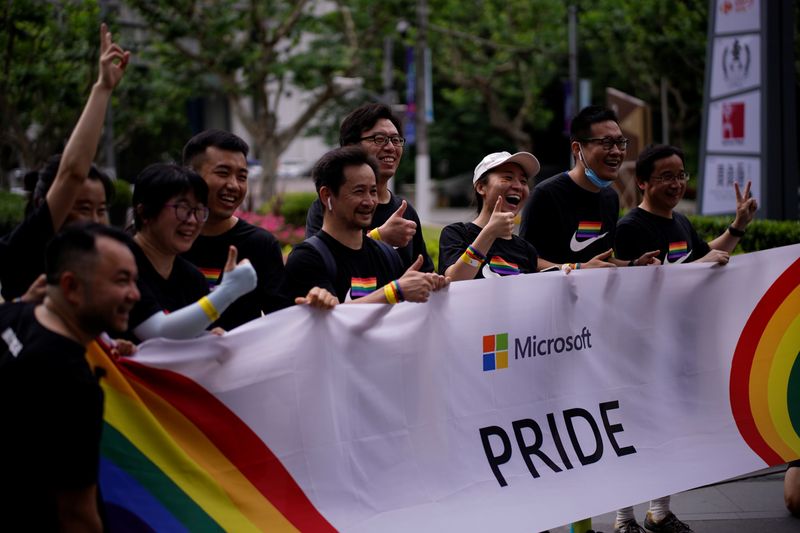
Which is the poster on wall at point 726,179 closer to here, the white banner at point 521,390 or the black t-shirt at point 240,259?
the white banner at point 521,390

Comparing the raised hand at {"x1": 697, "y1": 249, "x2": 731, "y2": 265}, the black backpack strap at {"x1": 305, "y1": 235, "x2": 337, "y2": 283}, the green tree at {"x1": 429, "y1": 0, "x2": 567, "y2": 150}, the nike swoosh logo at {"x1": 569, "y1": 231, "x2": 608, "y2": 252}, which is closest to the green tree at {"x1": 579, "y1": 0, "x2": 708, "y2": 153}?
the green tree at {"x1": 429, "y1": 0, "x2": 567, "y2": 150}

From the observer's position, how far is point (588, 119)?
216 inches

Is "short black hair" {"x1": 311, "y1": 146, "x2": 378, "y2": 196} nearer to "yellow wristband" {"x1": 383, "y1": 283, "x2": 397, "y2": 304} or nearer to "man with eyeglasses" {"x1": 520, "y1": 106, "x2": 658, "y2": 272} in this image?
"yellow wristband" {"x1": 383, "y1": 283, "x2": 397, "y2": 304}

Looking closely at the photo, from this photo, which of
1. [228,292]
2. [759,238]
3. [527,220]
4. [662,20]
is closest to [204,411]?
[228,292]

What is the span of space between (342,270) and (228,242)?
1.65 ft

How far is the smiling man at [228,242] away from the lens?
4184 mm

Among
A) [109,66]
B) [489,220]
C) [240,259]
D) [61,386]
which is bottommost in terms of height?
[61,386]

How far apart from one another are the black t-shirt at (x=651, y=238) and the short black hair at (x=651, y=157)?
0.66 ft

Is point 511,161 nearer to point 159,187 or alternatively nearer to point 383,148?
point 383,148

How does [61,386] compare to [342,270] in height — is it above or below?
below

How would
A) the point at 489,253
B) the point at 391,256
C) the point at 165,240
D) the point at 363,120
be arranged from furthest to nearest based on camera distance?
the point at 363,120
the point at 489,253
the point at 391,256
the point at 165,240

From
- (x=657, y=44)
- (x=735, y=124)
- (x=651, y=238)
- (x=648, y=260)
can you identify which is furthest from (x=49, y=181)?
(x=657, y=44)

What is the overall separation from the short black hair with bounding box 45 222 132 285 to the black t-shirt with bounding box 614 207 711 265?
3.28 meters

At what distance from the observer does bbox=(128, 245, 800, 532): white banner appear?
386 cm
